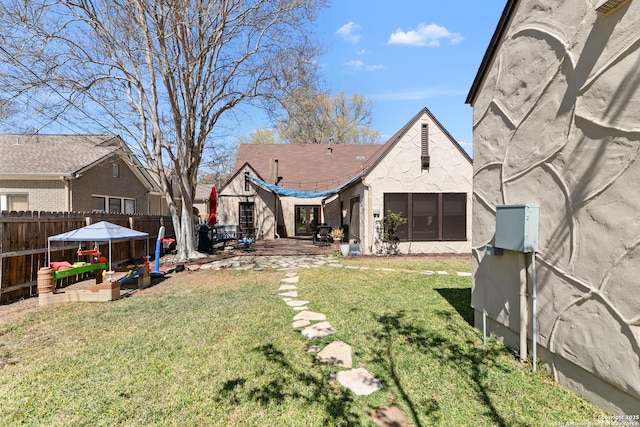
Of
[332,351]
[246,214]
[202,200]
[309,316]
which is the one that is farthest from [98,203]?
[332,351]

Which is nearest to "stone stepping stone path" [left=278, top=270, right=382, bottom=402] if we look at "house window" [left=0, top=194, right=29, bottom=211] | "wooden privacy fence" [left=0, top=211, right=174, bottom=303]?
"wooden privacy fence" [left=0, top=211, right=174, bottom=303]

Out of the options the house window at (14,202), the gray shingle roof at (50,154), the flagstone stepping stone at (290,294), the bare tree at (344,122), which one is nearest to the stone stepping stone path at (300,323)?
the flagstone stepping stone at (290,294)

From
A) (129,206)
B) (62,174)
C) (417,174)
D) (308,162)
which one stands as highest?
(308,162)

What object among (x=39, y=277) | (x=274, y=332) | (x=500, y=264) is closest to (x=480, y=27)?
(x=500, y=264)

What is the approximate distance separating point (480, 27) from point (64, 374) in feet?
32.6

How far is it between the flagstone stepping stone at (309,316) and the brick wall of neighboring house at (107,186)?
45.5ft

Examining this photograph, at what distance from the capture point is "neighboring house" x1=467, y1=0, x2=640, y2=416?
2404mm

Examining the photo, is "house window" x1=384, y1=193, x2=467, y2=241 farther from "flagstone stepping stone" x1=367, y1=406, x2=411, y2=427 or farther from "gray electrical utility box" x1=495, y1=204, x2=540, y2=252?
"flagstone stepping stone" x1=367, y1=406, x2=411, y2=427

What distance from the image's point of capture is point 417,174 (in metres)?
12.7

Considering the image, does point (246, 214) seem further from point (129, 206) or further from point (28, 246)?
point (28, 246)

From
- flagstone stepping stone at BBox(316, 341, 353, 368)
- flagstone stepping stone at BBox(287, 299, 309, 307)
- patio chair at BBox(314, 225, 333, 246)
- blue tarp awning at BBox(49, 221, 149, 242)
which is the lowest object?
flagstone stepping stone at BBox(287, 299, 309, 307)

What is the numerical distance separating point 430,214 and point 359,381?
1081cm

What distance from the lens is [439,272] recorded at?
29.7 feet

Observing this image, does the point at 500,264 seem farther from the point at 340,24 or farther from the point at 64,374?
the point at 340,24
